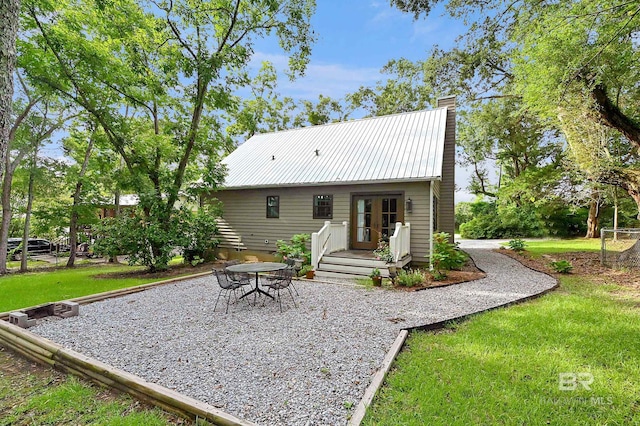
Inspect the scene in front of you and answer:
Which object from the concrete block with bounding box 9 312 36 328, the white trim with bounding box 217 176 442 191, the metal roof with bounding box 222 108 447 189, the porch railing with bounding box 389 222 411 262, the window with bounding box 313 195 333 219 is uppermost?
the metal roof with bounding box 222 108 447 189

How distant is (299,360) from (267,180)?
8.45 m

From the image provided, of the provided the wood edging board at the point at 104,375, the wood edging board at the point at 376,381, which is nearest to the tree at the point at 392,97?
the wood edging board at the point at 376,381

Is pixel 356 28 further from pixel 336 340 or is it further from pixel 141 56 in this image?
pixel 336 340

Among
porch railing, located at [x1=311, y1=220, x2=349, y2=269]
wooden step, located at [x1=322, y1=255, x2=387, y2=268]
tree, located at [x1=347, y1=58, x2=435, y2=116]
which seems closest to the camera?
wooden step, located at [x1=322, y1=255, x2=387, y2=268]

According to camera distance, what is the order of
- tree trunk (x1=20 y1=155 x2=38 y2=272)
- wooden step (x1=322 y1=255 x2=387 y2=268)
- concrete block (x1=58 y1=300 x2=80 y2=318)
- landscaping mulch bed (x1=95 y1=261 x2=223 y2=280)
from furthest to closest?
1. tree trunk (x1=20 y1=155 x2=38 y2=272)
2. landscaping mulch bed (x1=95 y1=261 x2=223 y2=280)
3. wooden step (x1=322 y1=255 x2=387 y2=268)
4. concrete block (x1=58 y1=300 x2=80 y2=318)

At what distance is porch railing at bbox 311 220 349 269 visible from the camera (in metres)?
8.85

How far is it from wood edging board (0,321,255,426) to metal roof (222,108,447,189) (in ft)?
24.8

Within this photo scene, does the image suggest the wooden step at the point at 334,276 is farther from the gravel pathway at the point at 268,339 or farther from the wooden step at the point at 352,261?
the gravel pathway at the point at 268,339

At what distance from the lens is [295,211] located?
11.1 metres

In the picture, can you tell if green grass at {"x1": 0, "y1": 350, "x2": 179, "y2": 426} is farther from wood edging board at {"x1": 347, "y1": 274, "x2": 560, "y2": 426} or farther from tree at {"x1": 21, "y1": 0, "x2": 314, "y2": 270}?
tree at {"x1": 21, "y1": 0, "x2": 314, "y2": 270}

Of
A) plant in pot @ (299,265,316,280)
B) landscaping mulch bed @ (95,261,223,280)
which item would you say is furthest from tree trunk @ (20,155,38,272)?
plant in pot @ (299,265,316,280)

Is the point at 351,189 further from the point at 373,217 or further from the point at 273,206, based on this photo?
the point at 273,206

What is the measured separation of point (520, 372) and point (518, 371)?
24 mm

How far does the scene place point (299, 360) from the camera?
11.9 ft
